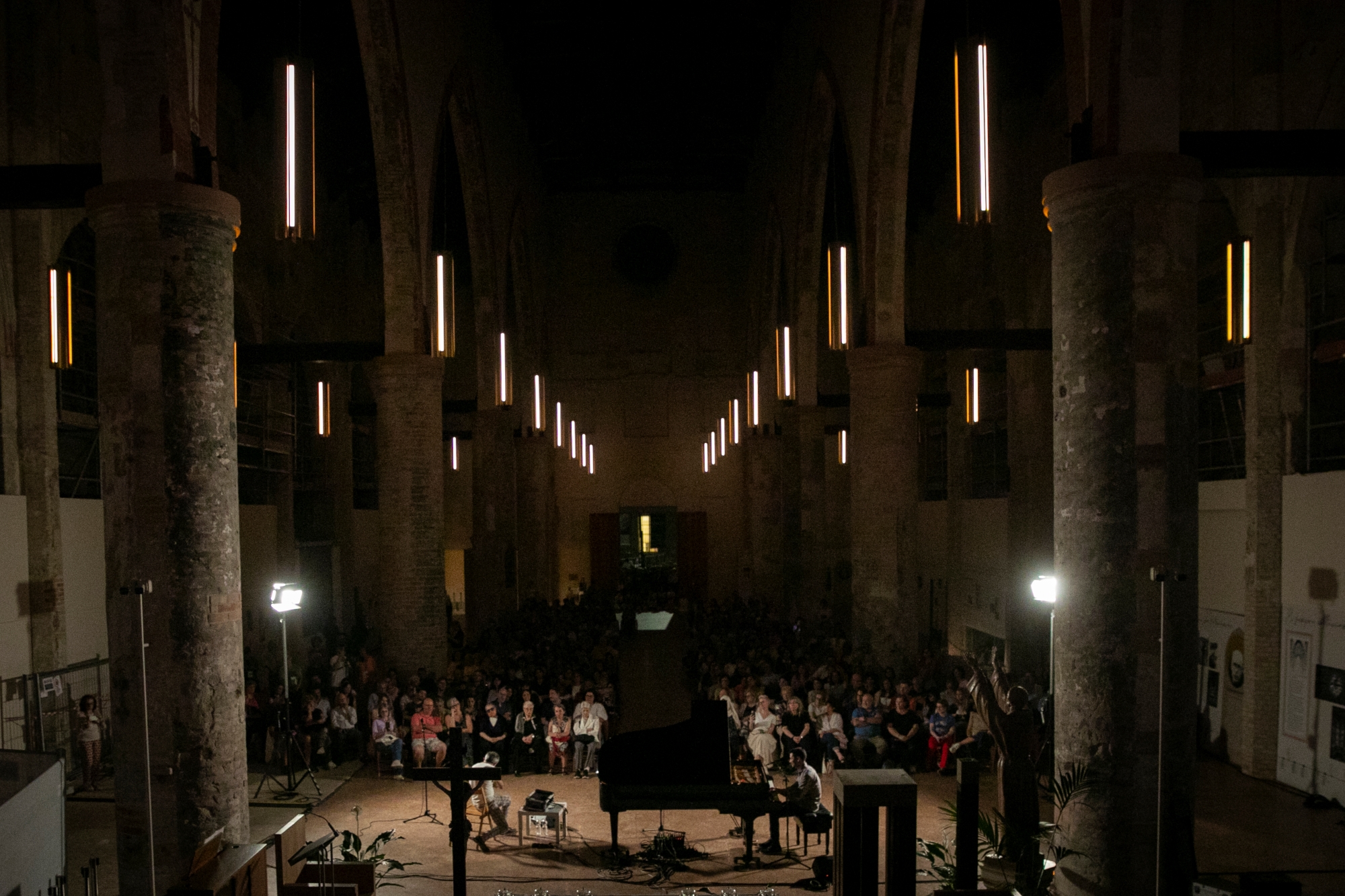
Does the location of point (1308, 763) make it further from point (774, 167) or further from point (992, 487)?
point (774, 167)

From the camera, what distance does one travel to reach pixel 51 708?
527 inches

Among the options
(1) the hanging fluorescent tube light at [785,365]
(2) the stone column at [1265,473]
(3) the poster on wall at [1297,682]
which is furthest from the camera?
(1) the hanging fluorescent tube light at [785,365]

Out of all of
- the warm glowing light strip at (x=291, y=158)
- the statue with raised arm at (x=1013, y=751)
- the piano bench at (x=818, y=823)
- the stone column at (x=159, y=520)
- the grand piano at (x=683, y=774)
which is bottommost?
the piano bench at (x=818, y=823)

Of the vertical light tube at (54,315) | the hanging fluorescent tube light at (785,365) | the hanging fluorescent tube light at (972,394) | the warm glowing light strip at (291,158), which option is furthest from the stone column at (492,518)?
the warm glowing light strip at (291,158)

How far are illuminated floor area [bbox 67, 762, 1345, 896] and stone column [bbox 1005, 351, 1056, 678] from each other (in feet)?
19.3

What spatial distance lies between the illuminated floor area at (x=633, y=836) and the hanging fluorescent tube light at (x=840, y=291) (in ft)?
17.7

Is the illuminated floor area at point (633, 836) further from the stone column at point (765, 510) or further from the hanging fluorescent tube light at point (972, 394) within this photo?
the stone column at point (765, 510)

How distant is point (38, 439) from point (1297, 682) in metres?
15.1

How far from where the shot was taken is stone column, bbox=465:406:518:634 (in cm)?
2527

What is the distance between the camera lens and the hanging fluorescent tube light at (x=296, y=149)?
876 cm

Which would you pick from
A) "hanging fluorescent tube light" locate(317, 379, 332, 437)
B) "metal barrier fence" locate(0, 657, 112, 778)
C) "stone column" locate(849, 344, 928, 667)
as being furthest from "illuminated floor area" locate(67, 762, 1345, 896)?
"hanging fluorescent tube light" locate(317, 379, 332, 437)

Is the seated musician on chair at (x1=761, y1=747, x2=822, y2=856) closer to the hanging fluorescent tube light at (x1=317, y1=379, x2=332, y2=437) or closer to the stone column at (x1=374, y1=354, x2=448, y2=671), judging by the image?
the stone column at (x1=374, y1=354, x2=448, y2=671)

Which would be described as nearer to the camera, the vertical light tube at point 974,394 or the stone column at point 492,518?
the vertical light tube at point 974,394

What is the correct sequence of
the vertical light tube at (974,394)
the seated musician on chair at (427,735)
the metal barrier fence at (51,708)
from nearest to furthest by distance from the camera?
the metal barrier fence at (51,708) < the seated musician on chair at (427,735) < the vertical light tube at (974,394)
